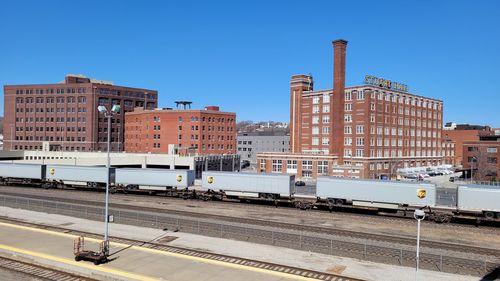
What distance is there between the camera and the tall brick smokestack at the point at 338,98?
98.0 metres

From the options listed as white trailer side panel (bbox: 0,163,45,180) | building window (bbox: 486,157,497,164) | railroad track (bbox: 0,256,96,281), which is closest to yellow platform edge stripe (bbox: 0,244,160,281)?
railroad track (bbox: 0,256,96,281)

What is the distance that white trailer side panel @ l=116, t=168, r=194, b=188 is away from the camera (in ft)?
167

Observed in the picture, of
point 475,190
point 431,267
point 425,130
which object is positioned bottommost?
point 431,267

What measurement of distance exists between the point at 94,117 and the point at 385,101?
92.2 m

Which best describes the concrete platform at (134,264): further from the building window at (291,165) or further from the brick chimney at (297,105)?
Answer: the brick chimney at (297,105)

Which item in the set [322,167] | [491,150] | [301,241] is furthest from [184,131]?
[301,241]

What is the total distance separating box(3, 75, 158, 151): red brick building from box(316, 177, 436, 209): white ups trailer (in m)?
113

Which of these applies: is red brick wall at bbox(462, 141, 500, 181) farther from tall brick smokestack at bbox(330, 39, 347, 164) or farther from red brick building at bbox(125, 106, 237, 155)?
red brick building at bbox(125, 106, 237, 155)

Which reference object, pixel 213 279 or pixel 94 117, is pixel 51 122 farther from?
pixel 213 279

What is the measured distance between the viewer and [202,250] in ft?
81.6

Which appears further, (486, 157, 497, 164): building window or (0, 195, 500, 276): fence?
(486, 157, 497, 164): building window

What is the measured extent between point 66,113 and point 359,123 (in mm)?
98466

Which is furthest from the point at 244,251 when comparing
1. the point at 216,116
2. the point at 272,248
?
the point at 216,116

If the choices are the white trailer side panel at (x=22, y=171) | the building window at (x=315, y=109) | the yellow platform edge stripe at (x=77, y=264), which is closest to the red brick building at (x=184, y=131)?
the building window at (x=315, y=109)
